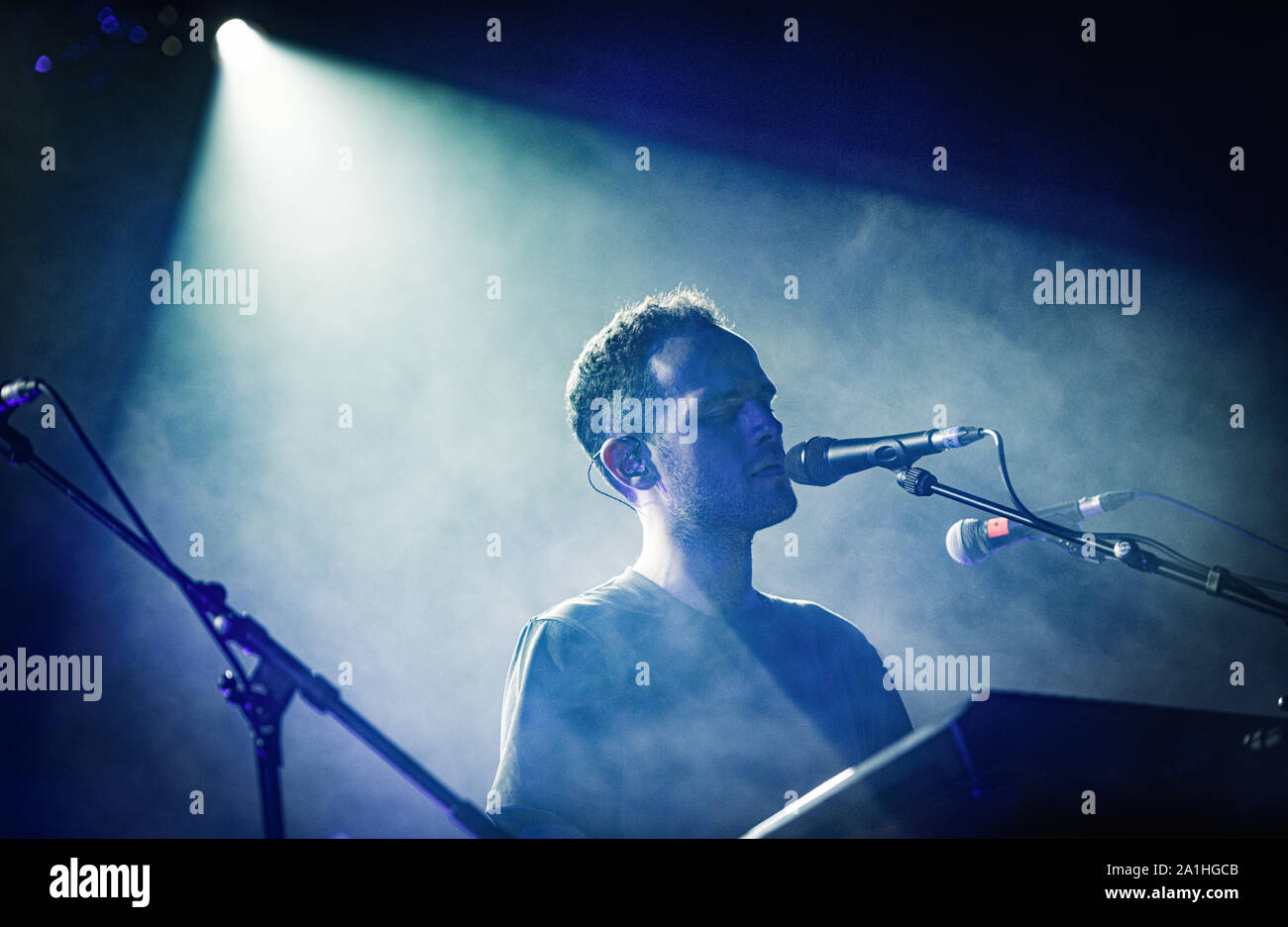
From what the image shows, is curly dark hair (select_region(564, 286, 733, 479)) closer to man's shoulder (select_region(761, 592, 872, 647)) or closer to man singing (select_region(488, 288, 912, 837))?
man singing (select_region(488, 288, 912, 837))

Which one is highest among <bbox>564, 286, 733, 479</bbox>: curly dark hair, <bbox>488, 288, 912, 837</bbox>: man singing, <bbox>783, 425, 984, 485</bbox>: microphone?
<bbox>564, 286, 733, 479</bbox>: curly dark hair

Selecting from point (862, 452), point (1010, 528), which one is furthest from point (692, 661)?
point (1010, 528)

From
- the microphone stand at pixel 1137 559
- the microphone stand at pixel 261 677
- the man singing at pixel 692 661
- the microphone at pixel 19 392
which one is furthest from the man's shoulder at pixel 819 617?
the microphone at pixel 19 392

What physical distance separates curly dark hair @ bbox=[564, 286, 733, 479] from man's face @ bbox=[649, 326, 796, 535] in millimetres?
77

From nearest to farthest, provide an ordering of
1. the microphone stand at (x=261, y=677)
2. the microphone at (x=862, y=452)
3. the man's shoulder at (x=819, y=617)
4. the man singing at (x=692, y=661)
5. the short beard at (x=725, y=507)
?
1. the microphone stand at (x=261, y=677)
2. the microphone at (x=862, y=452)
3. the man singing at (x=692, y=661)
4. the short beard at (x=725, y=507)
5. the man's shoulder at (x=819, y=617)

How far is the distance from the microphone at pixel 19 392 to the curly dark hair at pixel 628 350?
1.42m

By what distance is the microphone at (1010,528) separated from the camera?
76.7 inches

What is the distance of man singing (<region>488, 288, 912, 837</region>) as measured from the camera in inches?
82.9

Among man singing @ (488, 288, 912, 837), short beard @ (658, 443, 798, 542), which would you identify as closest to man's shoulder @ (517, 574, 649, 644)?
man singing @ (488, 288, 912, 837)

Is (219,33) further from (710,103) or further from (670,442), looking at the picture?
(670,442)

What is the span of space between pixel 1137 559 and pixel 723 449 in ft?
3.37

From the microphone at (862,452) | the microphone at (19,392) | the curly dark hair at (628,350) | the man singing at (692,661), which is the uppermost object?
the curly dark hair at (628,350)

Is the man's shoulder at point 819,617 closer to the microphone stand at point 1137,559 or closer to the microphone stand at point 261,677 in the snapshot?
the microphone stand at point 1137,559

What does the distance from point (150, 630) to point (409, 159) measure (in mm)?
1785
